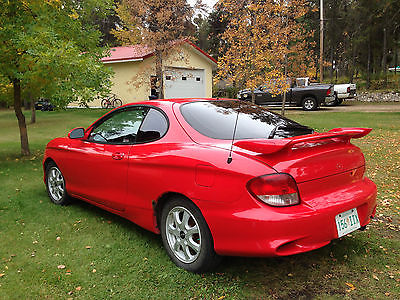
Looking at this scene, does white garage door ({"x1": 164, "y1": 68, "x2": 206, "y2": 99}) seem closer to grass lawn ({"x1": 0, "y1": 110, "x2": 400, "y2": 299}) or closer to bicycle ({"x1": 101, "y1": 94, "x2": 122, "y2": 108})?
bicycle ({"x1": 101, "y1": 94, "x2": 122, "y2": 108})

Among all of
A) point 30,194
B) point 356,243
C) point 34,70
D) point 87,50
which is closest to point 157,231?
point 356,243

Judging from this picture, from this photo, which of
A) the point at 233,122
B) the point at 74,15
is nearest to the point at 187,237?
the point at 233,122

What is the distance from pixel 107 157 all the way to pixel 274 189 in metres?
2.06

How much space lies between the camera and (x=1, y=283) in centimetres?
306

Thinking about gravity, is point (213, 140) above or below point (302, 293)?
above

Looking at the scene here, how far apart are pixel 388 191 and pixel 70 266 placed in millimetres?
4627

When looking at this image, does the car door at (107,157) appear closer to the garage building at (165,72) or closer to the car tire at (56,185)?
the car tire at (56,185)

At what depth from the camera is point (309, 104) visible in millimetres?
20328

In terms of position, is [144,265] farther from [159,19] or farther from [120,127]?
[159,19]

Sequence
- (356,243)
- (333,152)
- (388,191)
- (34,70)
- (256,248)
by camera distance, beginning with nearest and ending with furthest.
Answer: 1. (256,248)
2. (333,152)
3. (356,243)
4. (388,191)
5. (34,70)

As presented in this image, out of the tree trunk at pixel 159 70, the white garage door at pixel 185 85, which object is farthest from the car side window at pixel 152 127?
the white garage door at pixel 185 85

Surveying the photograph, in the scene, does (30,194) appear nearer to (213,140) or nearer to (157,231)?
(157,231)

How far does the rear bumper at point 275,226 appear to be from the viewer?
99.7 inches

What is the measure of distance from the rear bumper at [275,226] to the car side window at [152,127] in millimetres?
951
